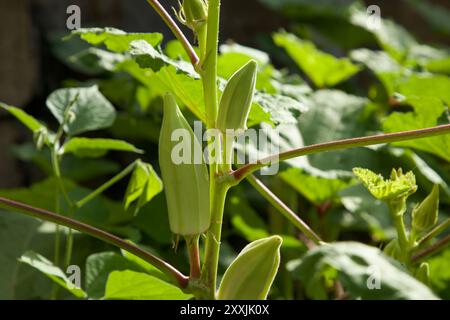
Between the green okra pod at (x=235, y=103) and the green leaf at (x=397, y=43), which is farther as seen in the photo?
the green leaf at (x=397, y=43)

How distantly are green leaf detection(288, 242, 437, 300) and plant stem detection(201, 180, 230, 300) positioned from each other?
12 cm

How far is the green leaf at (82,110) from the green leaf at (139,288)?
29 cm

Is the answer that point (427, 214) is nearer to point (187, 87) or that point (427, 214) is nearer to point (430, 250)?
point (430, 250)

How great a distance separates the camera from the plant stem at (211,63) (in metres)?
0.59

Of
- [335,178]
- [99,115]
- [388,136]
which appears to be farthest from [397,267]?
[99,115]

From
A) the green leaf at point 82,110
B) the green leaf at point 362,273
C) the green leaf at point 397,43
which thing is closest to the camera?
the green leaf at point 362,273

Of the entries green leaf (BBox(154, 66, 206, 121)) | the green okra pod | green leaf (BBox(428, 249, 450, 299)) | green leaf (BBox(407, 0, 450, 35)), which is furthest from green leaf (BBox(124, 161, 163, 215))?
green leaf (BBox(407, 0, 450, 35))

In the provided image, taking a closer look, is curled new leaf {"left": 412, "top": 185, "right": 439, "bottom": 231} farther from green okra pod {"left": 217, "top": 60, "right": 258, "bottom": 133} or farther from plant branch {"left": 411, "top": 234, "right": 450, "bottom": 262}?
green okra pod {"left": 217, "top": 60, "right": 258, "bottom": 133}

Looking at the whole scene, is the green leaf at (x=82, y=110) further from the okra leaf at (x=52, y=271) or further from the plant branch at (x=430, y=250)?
the plant branch at (x=430, y=250)

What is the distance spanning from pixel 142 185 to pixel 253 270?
0.25 m

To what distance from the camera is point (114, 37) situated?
76 cm

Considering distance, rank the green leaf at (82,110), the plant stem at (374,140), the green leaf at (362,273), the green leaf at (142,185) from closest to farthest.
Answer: the green leaf at (362,273) → the plant stem at (374,140) → the green leaf at (142,185) → the green leaf at (82,110)

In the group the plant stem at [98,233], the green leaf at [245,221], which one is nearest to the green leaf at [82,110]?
the green leaf at [245,221]

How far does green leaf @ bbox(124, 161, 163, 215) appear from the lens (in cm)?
76
